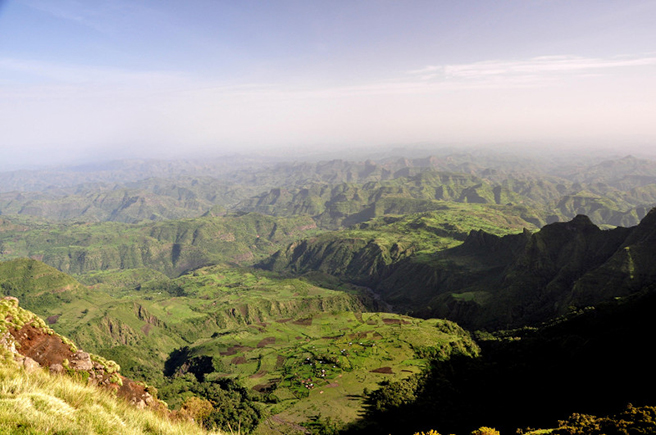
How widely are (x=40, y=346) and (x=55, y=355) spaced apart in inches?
46.5

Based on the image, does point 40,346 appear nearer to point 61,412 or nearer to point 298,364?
point 61,412

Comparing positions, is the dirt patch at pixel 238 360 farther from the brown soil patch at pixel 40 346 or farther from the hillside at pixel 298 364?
the brown soil patch at pixel 40 346

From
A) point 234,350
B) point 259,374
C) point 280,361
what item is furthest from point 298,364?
point 234,350

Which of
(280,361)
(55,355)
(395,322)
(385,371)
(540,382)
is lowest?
(280,361)

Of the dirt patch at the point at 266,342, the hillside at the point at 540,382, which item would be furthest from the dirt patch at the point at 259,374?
the hillside at the point at 540,382

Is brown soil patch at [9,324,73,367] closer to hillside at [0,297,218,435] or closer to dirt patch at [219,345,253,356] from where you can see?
hillside at [0,297,218,435]

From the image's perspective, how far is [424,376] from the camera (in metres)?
131

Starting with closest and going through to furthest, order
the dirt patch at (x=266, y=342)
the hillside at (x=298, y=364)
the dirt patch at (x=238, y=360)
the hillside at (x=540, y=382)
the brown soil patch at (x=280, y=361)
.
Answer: the hillside at (x=540, y=382) → the hillside at (x=298, y=364) → the brown soil patch at (x=280, y=361) → the dirt patch at (x=238, y=360) → the dirt patch at (x=266, y=342)

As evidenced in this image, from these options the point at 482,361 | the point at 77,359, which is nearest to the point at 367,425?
the point at 482,361

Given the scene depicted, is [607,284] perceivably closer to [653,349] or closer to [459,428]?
[653,349]

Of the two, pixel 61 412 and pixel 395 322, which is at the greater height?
pixel 61 412

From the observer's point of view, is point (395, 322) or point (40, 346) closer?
point (40, 346)

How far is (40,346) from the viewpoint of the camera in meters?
22.0

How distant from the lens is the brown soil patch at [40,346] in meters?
21.0
